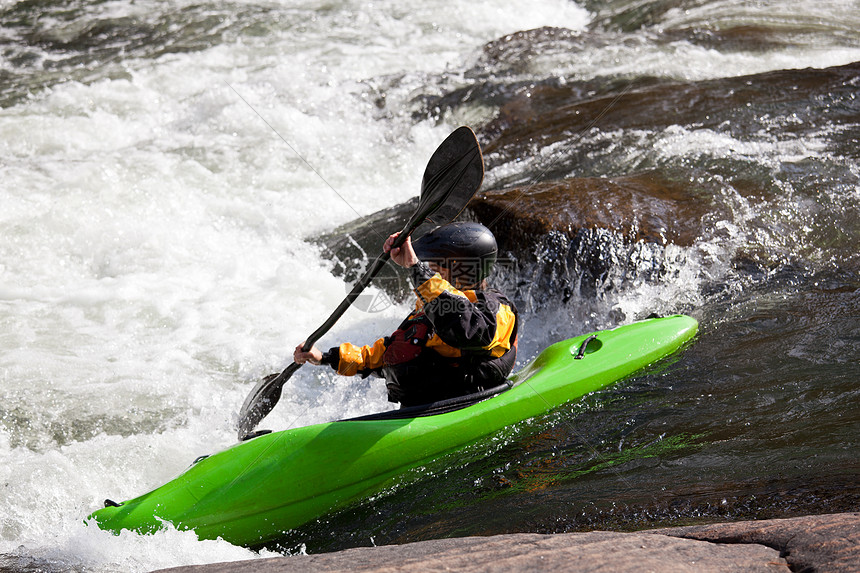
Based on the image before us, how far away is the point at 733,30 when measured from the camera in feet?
27.8

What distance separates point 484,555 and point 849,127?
5051 millimetres

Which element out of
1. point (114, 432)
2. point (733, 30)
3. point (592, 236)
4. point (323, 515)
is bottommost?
point (114, 432)

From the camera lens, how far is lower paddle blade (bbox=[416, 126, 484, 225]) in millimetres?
2740

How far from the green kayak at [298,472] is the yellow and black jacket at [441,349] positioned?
9cm

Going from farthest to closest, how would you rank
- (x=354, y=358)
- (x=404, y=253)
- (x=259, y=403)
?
(x=259, y=403) → (x=354, y=358) → (x=404, y=253)

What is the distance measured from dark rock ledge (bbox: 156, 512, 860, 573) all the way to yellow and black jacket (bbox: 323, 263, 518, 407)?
92 centimetres

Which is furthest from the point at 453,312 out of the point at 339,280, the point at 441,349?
the point at 339,280

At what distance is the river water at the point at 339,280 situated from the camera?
276 cm

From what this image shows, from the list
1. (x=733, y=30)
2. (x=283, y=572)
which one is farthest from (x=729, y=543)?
(x=733, y=30)

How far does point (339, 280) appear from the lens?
5207 millimetres

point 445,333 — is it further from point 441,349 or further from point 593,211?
point 593,211

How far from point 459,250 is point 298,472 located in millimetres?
1048

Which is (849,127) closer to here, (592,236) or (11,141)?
(592,236)

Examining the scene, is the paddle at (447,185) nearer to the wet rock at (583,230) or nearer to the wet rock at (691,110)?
the wet rock at (583,230)
